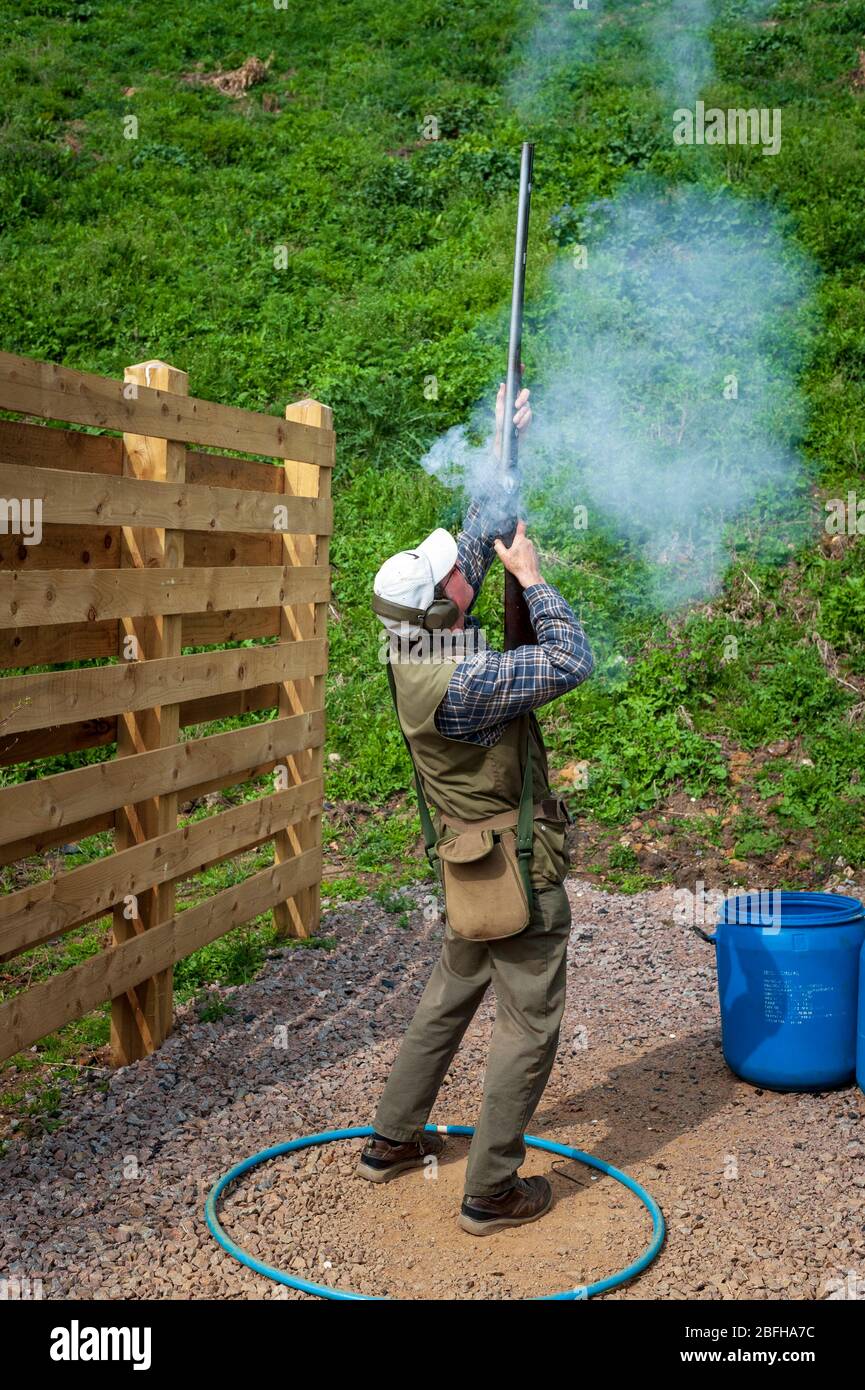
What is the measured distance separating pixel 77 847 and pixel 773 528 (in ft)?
19.5

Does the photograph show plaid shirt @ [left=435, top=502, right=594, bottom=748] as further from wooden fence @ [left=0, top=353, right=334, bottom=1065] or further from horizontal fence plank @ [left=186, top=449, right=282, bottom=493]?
horizontal fence plank @ [left=186, top=449, right=282, bottom=493]

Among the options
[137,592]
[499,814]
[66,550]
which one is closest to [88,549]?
[66,550]

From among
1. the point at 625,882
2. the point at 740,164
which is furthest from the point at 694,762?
the point at 740,164

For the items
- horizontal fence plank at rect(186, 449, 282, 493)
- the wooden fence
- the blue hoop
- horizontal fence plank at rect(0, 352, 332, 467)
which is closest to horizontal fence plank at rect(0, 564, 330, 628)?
the wooden fence

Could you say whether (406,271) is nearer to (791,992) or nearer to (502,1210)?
(791,992)

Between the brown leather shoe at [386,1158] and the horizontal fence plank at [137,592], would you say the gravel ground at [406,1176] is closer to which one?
the brown leather shoe at [386,1158]

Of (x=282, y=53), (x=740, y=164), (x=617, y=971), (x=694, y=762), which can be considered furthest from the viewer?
(x=282, y=53)

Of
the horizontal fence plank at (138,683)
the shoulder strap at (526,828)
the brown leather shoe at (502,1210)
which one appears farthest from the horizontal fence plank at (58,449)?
the brown leather shoe at (502,1210)

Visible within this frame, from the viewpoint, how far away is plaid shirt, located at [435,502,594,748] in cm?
357

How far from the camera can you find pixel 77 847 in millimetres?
7375

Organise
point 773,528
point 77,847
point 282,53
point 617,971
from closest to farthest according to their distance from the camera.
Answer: point 617,971 < point 77,847 < point 773,528 < point 282,53

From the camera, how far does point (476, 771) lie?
12.2ft

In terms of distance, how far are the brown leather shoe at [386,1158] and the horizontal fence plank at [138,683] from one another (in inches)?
71.6

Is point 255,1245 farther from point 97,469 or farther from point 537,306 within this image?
point 537,306
